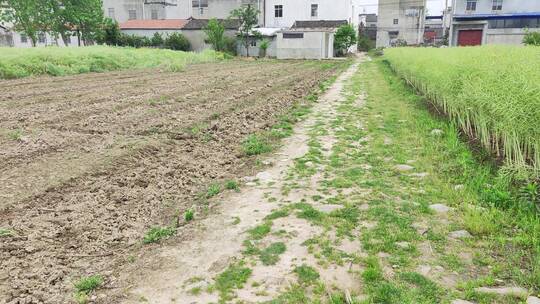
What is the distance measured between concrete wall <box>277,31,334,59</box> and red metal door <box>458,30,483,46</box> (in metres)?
19.0

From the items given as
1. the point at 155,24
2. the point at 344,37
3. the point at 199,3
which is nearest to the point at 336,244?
the point at 344,37

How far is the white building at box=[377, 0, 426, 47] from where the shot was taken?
5550 centimetres

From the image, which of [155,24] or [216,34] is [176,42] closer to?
[216,34]

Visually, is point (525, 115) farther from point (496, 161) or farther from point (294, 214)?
point (294, 214)

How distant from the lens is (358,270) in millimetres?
3312

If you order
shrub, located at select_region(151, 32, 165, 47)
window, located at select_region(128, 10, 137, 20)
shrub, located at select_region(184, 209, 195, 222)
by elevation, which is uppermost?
window, located at select_region(128, 10, 137, 20)

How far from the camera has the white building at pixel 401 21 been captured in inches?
2185

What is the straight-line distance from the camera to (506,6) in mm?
45906

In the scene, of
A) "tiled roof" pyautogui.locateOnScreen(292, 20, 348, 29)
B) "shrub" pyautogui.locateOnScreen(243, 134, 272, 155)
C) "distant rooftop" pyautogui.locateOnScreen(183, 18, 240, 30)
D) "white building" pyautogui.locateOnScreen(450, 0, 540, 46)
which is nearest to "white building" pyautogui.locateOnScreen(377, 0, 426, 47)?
"white building" pyautogui.locateOnScreen(450, 0, 540, 46)

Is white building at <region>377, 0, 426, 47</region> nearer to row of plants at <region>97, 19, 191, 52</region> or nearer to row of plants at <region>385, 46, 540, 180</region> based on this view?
row of plants at <region>97, 19, 191, 52</region>

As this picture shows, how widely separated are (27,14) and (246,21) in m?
18.1

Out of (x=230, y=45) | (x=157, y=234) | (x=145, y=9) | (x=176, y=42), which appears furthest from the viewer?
(x=145, y=9)

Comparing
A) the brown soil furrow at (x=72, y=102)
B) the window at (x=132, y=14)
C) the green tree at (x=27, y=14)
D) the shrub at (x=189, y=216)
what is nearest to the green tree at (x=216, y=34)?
the green tree at (x=27, y=14)

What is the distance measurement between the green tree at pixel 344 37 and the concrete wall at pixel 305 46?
174 centimetres
